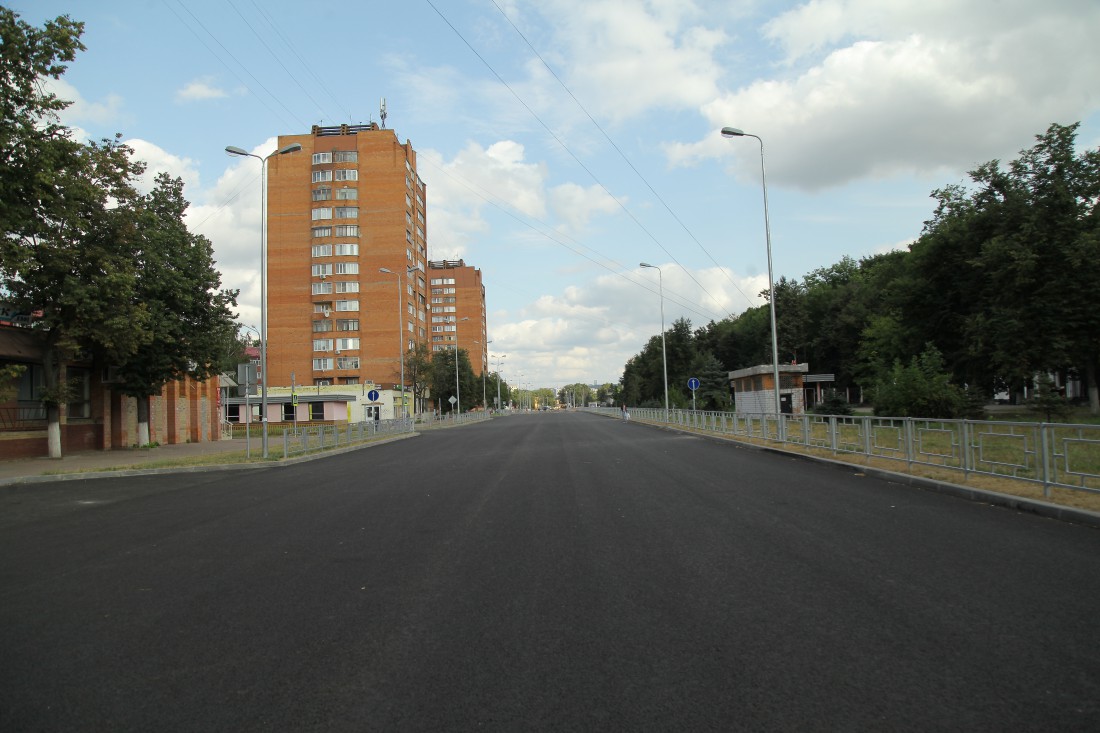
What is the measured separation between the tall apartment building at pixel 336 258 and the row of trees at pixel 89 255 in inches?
1820

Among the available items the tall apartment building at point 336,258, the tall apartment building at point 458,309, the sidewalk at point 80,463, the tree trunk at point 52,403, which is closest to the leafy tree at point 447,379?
the tall apartment building at point 336,258

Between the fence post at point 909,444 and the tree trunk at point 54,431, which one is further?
the tree trunk at point 54,431

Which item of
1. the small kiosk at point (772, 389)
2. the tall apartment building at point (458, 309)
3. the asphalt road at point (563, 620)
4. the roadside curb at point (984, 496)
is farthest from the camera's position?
the tall apartment building at point (458, 309)

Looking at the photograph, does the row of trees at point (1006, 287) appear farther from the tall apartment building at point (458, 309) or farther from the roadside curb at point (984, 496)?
the tall apartment building at point (458, 309)

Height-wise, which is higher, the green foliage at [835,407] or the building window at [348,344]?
the building window at [348,344]

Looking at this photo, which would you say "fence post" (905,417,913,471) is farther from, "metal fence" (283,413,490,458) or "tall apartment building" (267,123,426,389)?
"tall apartment building" (267,123,426,389)

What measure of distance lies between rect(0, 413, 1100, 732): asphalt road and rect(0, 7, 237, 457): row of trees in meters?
15.5

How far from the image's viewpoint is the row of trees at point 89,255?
19781 millimetres

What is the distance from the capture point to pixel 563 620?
15.5ft

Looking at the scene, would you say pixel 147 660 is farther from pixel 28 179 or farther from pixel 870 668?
pixel 28 179

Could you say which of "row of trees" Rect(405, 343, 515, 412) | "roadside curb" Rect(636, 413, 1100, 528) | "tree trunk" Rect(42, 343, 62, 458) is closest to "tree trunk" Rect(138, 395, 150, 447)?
"tree trunk" Rect(42, 343, 62, 458)

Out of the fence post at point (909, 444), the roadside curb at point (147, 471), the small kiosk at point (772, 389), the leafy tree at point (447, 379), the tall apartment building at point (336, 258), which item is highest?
the tall apartment building at point (336, 258)

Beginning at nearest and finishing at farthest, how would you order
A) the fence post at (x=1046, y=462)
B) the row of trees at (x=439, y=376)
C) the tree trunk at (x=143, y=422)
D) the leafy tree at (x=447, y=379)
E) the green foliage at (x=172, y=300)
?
the fence post at (x=1046, y=462)
the green foliage at (x=172, y=300)
the tree trunk at (x=143, y=422)
the row of trees at (x=439, y=376)
the leafy tree at (x=447, y=379)

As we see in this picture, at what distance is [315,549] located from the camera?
295 inches
